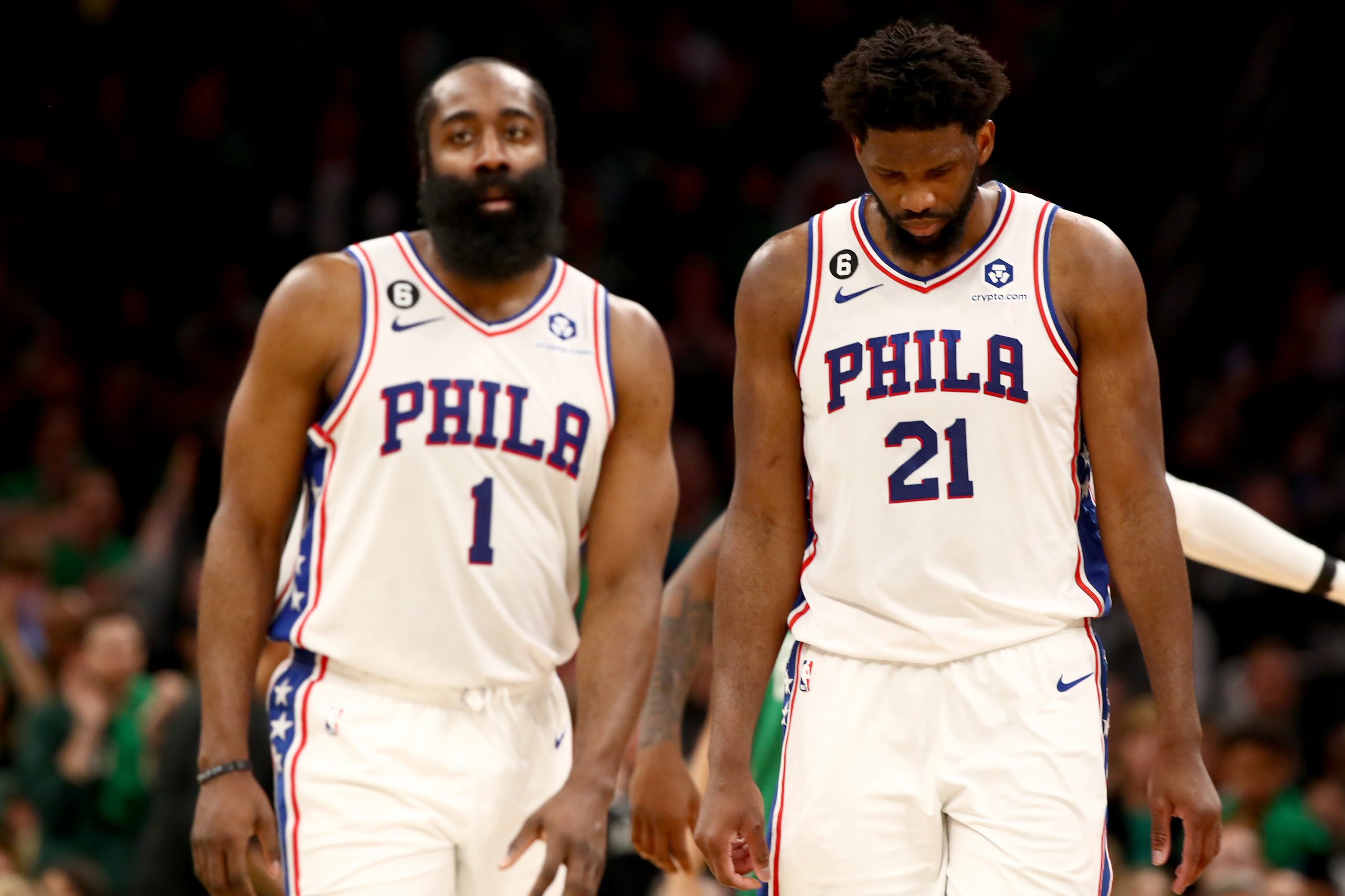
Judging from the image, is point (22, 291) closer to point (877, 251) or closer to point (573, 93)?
point (573, 93)

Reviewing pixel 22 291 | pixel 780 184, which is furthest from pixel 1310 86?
pixel 22 291

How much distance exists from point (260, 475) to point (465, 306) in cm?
66

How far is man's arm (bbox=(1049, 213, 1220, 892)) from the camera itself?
3.69m

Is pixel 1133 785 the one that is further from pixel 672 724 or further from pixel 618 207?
pixel 618 207

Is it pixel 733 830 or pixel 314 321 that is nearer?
pixel 733 830

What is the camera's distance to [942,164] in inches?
145

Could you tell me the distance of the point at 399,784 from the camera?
418 centimetres

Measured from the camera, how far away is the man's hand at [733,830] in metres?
3.75

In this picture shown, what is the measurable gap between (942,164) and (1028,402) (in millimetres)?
518

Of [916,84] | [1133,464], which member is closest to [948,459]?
[1133,464]

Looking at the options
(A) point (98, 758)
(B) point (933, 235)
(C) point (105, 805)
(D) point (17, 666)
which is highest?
(B) point (933, 235)

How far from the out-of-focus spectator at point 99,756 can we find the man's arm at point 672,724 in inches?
177

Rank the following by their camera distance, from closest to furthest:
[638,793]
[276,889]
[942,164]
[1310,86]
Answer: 1. [942,164]
2. [638,793]
3. [276,889]
4. [1310,86]

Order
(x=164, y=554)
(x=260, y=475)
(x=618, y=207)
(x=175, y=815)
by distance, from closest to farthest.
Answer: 1. (x=260, y=475)
2. (x=175, y=815)
3. (x=164, y=554)
4. (x=618, y=207)
